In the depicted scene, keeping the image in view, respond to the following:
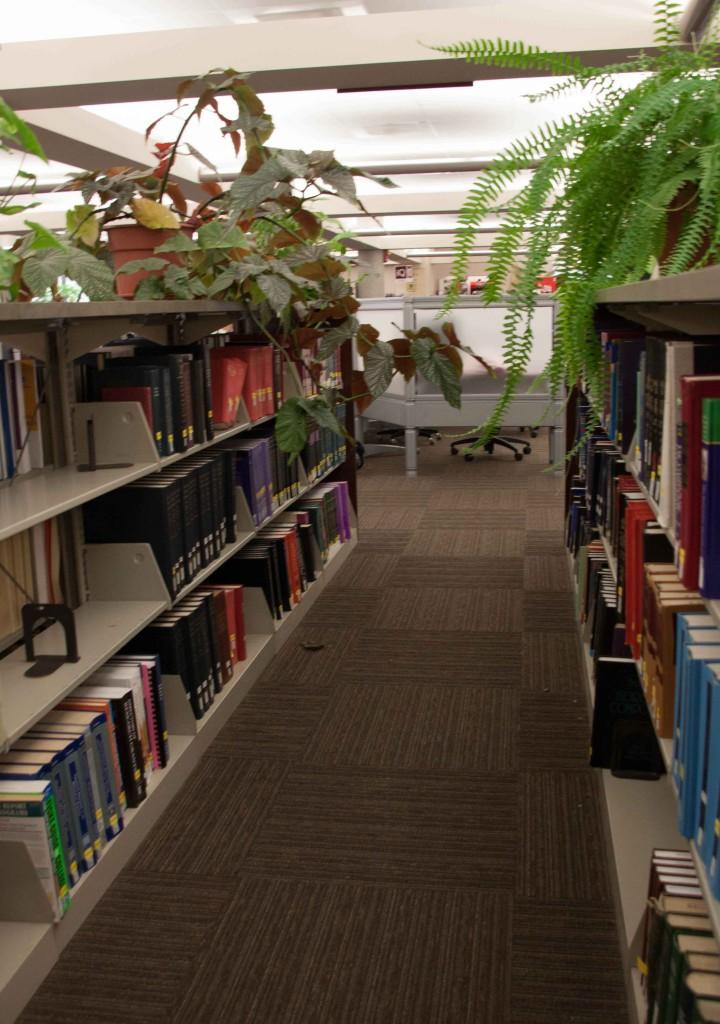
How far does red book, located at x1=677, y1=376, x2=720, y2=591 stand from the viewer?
120cm

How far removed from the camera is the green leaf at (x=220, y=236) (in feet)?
10.0

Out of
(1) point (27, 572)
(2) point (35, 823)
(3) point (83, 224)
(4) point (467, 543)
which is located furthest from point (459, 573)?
(2) point (35, 823)

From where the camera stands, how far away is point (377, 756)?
9.23 ft

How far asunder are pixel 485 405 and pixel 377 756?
464 cm

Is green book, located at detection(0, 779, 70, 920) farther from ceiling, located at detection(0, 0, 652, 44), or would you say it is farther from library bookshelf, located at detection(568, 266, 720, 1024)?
ceiling, located at detection(0, 0, 652, 44)

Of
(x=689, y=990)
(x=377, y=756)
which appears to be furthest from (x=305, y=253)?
(x=689, y=990)

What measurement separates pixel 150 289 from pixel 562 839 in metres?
1.93

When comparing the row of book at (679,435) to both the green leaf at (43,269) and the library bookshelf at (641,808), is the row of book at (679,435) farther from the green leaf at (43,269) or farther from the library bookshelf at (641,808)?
the green leaf at (43,269)

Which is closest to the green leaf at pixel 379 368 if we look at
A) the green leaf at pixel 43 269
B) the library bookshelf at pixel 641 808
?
the library bookshelf at pixel 641 808

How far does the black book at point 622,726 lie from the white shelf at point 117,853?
108cm

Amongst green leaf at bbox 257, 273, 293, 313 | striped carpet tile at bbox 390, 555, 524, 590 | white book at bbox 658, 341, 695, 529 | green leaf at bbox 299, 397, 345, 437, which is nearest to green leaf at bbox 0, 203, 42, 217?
white book at bbox 658, 341, 695, 529

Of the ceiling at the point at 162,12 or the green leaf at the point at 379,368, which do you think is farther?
the ceiling at the point at 162,12

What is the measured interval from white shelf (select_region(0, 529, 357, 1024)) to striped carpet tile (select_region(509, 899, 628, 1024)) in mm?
887

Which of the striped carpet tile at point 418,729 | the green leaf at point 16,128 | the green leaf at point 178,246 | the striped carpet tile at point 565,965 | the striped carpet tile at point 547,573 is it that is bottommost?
the striped carpet tile at point 565,965
